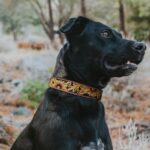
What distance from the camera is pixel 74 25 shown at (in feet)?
18.4

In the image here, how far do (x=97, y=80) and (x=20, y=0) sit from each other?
111 ft

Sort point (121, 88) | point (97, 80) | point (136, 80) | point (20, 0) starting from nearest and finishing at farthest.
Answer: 1. point (97, 80)
2. point (121, 88)
3. point (136, 80)
4. point (20, 0)

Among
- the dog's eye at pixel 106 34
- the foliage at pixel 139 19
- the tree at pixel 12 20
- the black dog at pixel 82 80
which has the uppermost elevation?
the dog's eye at pixel 106 34

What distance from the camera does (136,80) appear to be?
14.7 m

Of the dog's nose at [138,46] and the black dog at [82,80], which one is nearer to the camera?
the black dog at [82,80]

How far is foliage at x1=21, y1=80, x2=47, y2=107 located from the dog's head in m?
7.12

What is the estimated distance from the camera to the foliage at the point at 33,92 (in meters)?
12.9

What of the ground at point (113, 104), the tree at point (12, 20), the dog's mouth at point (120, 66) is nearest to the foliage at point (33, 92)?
the ground at point (113, 104)

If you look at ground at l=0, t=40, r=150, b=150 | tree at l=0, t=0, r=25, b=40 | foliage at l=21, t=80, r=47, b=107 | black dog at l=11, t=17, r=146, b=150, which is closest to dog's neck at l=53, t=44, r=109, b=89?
black dog at l=11, t=17, r=146, b=150

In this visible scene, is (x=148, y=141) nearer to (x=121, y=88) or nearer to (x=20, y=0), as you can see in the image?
(x=121, y=88)

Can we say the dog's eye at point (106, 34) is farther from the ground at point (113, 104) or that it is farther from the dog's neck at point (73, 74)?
the ground at point (113, 104)

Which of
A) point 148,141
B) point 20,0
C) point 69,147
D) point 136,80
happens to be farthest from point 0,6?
point 69,147

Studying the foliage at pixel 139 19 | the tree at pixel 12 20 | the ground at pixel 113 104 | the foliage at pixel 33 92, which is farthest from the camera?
the tree at pixel 12 20

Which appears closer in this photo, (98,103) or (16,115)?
(98,103)
